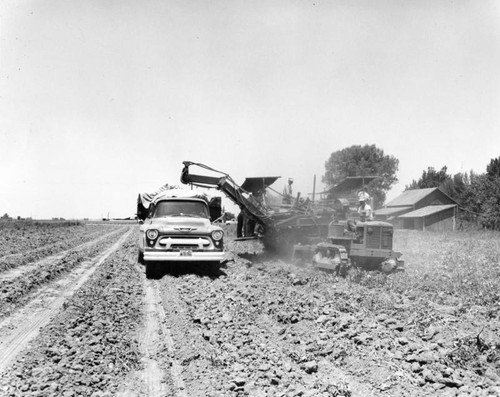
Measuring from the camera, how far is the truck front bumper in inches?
461

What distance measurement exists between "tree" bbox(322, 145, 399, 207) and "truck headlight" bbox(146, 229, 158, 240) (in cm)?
6343

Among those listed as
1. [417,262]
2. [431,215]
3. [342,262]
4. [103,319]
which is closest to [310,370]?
[103,319]

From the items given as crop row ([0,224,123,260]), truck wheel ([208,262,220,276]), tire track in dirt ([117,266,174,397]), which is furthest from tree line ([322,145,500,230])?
tire track in dirt ([117,266,174,397])

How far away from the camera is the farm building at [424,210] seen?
4928cm

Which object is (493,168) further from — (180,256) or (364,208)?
(180,256)

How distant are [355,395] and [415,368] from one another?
1.00 metres

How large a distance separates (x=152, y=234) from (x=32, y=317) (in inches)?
174

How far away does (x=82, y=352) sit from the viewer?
5.57 metres

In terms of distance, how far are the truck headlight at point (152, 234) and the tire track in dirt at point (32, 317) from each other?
2272 mm

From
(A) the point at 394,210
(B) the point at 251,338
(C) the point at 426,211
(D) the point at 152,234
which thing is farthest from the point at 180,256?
(A) the point at 394,210

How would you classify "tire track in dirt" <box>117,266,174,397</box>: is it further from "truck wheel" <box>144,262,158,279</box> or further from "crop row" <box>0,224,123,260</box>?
"crop row" <box>0,224,123,260</box>

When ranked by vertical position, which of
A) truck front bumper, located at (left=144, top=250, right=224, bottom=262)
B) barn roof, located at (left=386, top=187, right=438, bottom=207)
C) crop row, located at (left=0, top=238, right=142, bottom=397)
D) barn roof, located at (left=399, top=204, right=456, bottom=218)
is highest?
barn roof, located at (left=386, top=187, right=438, bottom=207)

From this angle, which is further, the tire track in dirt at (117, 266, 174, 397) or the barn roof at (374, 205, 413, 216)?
the barn roof at (374, 205, 413, 216)

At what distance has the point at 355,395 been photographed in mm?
4551
